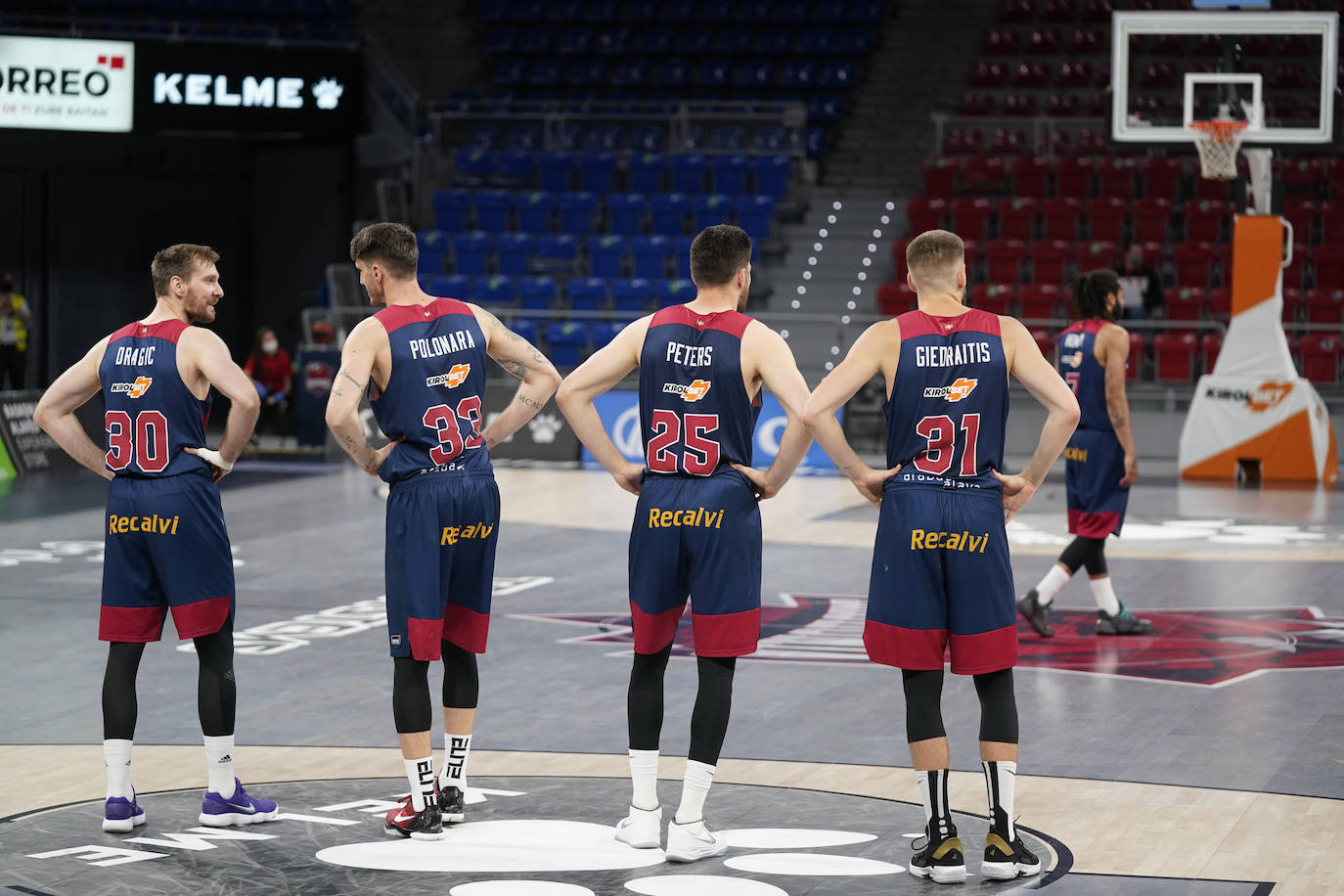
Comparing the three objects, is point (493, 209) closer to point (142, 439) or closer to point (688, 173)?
point (688, 173)

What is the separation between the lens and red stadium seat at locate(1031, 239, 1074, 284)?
21.5 metres

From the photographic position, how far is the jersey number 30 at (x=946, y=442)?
5.52 meters

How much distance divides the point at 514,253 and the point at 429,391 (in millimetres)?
17480

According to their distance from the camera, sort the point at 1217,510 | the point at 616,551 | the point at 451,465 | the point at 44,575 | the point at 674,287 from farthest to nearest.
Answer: the point at 674,287 → the point at 1217,510 → the point at 616,551 → the point at 44,575 → the point at 451,465

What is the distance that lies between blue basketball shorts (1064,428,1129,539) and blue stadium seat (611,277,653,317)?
41.1 ft

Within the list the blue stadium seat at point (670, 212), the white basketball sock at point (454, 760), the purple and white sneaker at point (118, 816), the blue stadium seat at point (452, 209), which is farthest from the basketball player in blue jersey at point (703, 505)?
the blue stadium seat at point (452, 209)

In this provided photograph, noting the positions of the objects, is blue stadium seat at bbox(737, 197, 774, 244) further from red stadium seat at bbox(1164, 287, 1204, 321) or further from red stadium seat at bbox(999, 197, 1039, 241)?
red stadium seat at bbox(1164, 287, 1204, 321)

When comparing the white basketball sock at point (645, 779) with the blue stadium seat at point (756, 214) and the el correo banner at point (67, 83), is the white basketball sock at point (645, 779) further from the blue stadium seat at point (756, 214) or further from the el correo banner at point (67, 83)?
the blue stadium seat at point (756, 214)

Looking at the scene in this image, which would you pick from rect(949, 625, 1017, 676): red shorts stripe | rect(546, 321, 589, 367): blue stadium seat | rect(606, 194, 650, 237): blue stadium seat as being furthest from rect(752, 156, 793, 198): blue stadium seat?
rect(949, 625, 1017, 676): red shorts stripe

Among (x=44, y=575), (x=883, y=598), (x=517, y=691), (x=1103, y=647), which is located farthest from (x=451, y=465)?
(x=44, y=575)

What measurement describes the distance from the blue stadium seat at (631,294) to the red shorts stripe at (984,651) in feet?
54.2

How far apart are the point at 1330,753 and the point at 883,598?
2604 mm

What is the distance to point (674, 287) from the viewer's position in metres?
21.8

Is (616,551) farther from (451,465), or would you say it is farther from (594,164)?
(594,164)
